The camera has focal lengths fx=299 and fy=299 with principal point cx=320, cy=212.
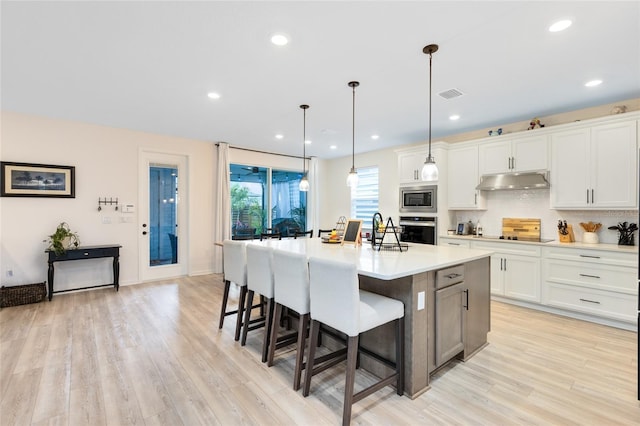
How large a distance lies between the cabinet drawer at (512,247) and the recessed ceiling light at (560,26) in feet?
8.76

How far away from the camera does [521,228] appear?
4.51m

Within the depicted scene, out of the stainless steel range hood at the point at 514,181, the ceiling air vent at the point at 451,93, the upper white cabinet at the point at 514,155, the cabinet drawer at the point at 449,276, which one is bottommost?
the cabinet drawer at the point at 449,276

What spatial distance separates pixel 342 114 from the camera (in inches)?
167

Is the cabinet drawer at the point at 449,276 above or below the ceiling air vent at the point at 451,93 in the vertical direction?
below

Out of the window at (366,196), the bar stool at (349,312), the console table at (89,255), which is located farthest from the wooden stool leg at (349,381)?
the window at (366,196)

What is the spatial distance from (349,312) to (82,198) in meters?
5.01

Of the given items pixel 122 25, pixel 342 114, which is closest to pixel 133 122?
pixel 122 25

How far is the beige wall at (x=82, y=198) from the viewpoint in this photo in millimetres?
4301

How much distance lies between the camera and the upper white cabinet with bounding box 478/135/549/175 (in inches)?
160

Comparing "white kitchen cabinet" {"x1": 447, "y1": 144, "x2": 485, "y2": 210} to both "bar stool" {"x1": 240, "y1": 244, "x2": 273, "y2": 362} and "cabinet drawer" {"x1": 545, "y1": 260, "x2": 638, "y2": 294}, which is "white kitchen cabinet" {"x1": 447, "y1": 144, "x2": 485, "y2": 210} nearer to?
"cabinet drawer" {"x1": 545, "y1": 260, "x2": 638, "y2": 294}

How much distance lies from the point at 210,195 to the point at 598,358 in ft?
19.8

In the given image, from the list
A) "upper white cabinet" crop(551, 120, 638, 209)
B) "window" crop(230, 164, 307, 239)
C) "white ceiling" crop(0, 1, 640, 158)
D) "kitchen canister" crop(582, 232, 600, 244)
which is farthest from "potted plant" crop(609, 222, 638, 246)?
"window" crop(230, 164, 307, 239)

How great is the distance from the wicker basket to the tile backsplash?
6.44m

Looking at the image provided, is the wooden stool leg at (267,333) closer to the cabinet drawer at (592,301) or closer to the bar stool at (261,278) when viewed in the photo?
the bar stool at (261,278)
